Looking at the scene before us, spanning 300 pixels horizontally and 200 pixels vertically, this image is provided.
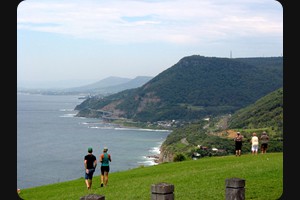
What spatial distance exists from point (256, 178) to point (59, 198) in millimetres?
6356

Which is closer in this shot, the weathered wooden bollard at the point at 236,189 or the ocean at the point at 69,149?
the weathered wooden bollard at the point at 236,189

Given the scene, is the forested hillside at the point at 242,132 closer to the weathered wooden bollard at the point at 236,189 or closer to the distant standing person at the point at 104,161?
the distant standing person at the point at 104,161

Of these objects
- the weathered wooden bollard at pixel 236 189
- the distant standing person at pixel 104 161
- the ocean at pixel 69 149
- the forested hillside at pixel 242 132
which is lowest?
the ocean at pixel 69 149

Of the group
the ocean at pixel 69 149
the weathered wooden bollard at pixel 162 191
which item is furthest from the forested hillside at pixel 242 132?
the weathered wooden bollard at pixel 162 191

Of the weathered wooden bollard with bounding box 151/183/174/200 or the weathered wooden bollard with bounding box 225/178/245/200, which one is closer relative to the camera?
the weathered wooden bollard with bounding box 151/183/174/200

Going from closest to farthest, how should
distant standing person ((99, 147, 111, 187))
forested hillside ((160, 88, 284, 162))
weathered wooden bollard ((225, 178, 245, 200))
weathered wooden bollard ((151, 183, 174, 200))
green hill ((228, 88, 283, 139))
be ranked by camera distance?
weathered wooden bollard ((151, 183, 174, 200))
weathered wooden bollard ((225, 178, 245, 200))
distant standing person ((99, 147, 111, 187))
forested hillside ((160, 88, 284, 162))
green hill ((228, 88, 283, 139))

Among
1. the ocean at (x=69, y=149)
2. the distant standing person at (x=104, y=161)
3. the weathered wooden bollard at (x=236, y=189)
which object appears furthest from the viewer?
the ocean at (x=69, y=149)

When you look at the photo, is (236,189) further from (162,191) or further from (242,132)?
(242,132)

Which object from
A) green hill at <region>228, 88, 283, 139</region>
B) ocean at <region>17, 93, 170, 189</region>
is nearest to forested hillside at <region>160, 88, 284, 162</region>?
green hill at <region>228, 88, 283, 139</region>

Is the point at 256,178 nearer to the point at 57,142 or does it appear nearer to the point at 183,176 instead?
the point at 183,176

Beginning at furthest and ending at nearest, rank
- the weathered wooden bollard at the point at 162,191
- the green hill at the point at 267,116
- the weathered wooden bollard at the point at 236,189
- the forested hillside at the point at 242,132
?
the green hill at the point at 267,116 → the forested hillside at the point at 242,132 → the weathered wooden bollard at the point at 236,189 → the weathered wooden bollard at the point at 162,191

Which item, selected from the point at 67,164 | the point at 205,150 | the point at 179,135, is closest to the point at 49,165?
the point at 67,164

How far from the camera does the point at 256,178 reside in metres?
14.2

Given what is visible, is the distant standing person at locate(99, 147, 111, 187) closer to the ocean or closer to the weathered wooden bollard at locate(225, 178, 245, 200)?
the weathered wooden bollard at locate(225, 178, 245, 200)
